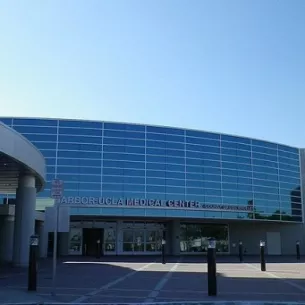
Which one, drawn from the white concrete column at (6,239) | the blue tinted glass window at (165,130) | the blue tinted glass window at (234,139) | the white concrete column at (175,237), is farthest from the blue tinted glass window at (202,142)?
the white concrete column at (6,239)

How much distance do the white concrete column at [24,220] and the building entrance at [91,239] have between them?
98.3ft

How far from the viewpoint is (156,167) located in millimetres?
54688

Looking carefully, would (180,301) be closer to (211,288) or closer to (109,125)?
(211,288)

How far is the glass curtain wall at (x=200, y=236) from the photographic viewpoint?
6125 cm

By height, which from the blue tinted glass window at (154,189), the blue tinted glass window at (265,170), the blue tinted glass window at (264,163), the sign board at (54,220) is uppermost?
the blue tinted glass window at (264,163)

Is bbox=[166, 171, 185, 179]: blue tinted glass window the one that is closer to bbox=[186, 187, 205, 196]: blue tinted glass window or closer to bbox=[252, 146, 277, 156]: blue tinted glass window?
bbox=[186, 187, 205, 196]: blue tinted glass window

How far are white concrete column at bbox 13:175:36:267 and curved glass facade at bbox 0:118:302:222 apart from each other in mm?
23763

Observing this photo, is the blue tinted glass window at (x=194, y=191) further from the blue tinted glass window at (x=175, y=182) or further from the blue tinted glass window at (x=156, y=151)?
the blue tinted glass window at (x=156, y=151)

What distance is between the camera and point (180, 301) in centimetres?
1328

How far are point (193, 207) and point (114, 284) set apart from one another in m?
37.2

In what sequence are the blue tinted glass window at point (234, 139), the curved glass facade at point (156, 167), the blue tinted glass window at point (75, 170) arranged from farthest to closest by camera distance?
the blue tinted glass window at point (234, 139)
the curved glass facade at point (156, 167)
the blue tinted glass window at point (75, 170)

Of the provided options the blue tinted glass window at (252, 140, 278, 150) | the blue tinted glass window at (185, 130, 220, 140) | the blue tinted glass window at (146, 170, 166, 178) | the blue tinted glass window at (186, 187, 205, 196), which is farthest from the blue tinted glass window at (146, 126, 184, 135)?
the blue tinted glass window at (252, 140, 278, 150)

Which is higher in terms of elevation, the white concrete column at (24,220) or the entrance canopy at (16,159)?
the entrance canopy at (16,159)

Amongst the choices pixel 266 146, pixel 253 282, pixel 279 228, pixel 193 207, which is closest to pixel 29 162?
pixel 253 282
